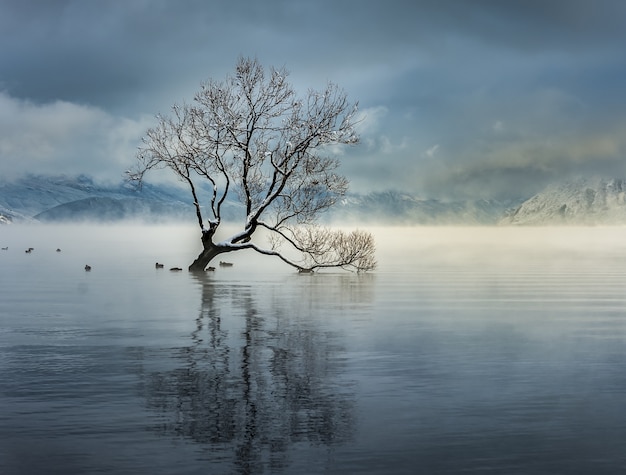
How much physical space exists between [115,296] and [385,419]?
28283 mm

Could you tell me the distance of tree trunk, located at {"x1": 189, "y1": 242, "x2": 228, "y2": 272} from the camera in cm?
5486

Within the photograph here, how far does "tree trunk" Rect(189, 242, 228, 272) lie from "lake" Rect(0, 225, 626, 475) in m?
20.4

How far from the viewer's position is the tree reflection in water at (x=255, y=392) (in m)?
12.3

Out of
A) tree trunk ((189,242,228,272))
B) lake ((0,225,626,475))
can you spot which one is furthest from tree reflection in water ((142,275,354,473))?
tree trunk ((189,242,228,272))

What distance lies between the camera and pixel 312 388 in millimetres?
16078

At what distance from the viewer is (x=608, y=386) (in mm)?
16688

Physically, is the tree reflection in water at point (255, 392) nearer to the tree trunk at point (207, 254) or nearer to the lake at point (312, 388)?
the lake at point (312, 388)

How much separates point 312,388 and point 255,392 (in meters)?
1.09

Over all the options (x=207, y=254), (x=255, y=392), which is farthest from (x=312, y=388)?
(x=207, y=254)

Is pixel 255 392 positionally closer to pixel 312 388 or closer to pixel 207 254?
pixel 312 388

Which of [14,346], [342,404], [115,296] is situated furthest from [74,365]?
[115,296]

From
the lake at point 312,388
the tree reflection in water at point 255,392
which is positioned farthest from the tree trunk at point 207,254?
the tree reflection in water at point 255,392

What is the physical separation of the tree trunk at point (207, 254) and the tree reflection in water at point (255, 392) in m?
28.1

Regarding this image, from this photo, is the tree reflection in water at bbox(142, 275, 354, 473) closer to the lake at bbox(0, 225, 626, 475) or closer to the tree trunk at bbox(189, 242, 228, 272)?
the lake at bbox(0, 225, 626, 475)
